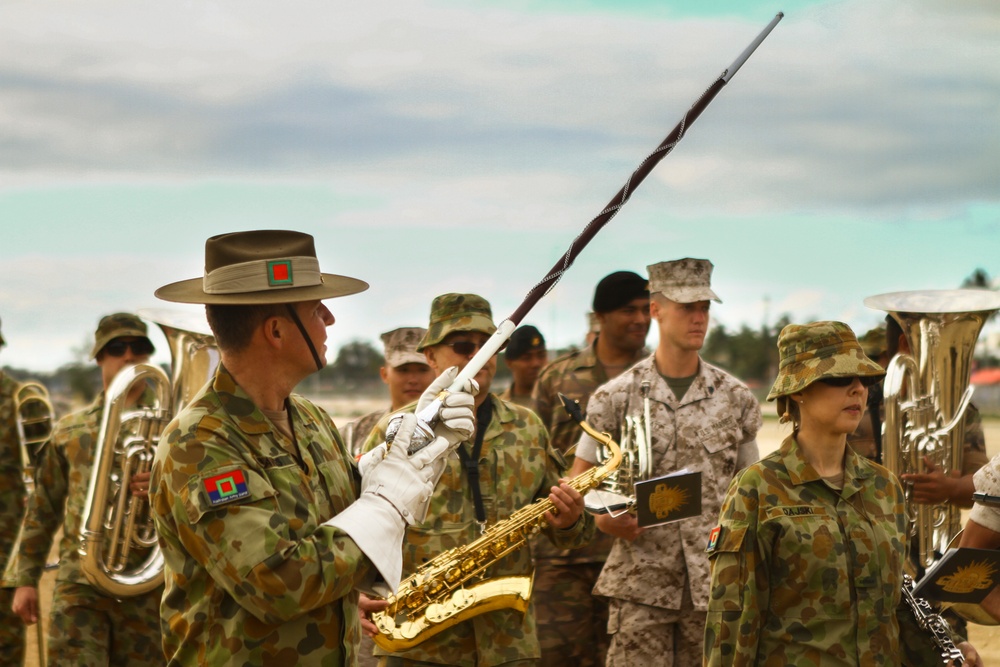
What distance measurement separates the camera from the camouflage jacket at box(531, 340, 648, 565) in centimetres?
800

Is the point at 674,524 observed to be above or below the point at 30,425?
below

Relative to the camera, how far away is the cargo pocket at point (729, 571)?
483 centimetres

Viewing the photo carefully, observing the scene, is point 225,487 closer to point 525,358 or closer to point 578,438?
point 578,438

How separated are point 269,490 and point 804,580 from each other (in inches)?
93.0

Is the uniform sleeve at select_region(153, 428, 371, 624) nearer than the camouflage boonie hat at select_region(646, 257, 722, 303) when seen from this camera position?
Yes

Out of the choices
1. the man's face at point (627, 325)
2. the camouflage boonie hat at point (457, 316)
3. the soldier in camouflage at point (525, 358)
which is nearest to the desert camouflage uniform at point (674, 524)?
the camouflage boonie hat at point (457, 316)

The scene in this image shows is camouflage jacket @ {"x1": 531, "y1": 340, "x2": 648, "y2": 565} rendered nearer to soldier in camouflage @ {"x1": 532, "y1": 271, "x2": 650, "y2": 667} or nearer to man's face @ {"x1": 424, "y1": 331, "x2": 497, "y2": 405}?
soldier in camouflage @ {"x1": 532, "y1": 271, "x2": 650, "y2": 667}

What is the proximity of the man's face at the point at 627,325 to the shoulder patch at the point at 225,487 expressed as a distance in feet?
16.9

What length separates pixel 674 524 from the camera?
6.95 m

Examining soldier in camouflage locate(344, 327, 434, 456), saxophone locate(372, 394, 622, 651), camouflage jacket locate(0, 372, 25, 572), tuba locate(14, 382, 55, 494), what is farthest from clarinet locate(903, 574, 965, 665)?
camouflage jacket locate(0, 372, 25, 572)

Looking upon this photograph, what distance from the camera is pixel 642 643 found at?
6.81 m

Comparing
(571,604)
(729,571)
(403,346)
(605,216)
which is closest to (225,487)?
(605,216)

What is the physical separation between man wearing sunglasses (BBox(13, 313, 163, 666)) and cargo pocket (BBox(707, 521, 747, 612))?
3.75 meters

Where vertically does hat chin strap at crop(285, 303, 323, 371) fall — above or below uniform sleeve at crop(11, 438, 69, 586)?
above
